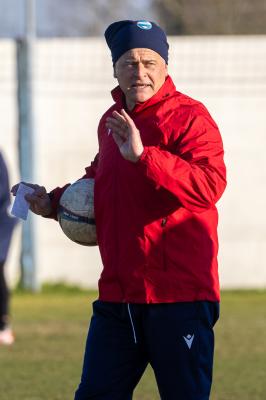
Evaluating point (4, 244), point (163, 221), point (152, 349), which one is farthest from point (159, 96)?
point (4, 244)

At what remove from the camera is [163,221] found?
16.7 feet

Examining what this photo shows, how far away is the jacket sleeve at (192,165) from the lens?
4816 mm

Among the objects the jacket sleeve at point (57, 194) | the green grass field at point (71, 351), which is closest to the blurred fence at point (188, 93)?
the green grass field at point (71, 351)

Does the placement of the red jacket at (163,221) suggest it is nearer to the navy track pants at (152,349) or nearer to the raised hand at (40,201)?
the navy track pants at (152,349)

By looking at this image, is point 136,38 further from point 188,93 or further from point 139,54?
point 188,93

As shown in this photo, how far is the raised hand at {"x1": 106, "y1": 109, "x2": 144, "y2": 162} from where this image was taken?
481cm

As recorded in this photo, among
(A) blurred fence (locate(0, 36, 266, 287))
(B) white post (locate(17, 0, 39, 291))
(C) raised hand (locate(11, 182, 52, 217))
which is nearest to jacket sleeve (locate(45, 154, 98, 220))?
(C) raised hand (locate(11, 182, 52, 217))

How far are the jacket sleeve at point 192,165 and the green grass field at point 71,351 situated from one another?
340cm

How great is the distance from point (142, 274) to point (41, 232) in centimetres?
1142

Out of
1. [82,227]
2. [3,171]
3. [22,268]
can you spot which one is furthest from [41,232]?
[82,227]

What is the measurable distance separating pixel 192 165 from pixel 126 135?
0.30m

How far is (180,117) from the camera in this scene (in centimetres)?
512

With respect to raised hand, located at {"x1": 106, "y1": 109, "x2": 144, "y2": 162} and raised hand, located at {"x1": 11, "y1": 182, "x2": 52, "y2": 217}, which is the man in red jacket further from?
raised hand, located at {"x1": 11, "y1": 182, "x2": 52, "y2": 217}

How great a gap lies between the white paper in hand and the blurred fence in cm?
1058
